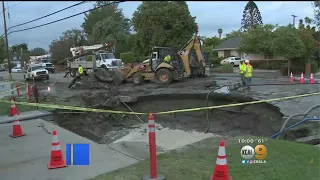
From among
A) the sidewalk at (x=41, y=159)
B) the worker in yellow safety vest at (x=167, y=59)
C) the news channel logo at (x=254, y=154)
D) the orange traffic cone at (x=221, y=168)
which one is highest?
the worker in yellow safety vest at (x=167, y=59)

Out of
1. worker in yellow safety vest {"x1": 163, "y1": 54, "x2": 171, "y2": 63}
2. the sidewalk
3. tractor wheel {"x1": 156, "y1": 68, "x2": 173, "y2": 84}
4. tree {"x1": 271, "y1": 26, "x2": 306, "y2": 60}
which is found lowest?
the sidewalk

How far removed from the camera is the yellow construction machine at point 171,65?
22547mm

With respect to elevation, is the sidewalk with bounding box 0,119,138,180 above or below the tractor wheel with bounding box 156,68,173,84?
below

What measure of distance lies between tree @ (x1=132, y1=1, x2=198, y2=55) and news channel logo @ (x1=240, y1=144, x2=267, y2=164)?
42.0 metres

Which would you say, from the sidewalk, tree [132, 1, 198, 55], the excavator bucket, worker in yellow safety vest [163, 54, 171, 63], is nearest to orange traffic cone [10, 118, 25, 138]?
the sidewalk

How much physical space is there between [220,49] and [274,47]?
33.5m

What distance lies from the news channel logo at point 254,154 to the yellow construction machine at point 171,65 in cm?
1613

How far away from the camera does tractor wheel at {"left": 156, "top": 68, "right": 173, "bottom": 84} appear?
22.2 meters

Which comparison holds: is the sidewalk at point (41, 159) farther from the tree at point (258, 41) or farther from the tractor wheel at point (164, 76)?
the tree at point (258, 41)

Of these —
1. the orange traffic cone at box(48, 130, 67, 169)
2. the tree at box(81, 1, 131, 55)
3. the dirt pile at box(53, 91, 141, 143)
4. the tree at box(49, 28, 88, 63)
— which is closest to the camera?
the orange traffic cone at box(48, 130, 67, 169)

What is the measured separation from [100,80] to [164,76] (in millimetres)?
5392

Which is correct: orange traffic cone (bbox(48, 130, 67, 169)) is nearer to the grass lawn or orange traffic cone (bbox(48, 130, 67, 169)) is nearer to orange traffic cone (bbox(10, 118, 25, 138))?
the grass lawn

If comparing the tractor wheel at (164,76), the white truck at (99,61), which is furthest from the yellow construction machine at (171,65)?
the white truck at (99,61)

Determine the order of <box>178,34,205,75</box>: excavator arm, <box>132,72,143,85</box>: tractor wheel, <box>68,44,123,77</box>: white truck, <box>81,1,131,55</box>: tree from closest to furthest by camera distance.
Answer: <box>178,34,205,75</box>: excavator arm, <box>132,72,143,85</box>: tractor wheel, <box>68,44,123,77</box>: white truck, <box>81,1,131,55</box>: tree
